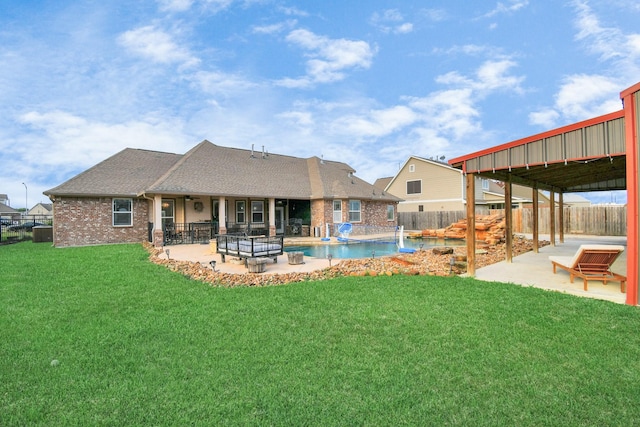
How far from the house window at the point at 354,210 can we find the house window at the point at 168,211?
1129 centimetres

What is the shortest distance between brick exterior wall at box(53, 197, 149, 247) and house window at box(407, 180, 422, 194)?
78.6 ft

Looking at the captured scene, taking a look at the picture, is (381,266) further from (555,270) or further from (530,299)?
(555,270)

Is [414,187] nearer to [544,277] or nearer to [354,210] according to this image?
[354,210]

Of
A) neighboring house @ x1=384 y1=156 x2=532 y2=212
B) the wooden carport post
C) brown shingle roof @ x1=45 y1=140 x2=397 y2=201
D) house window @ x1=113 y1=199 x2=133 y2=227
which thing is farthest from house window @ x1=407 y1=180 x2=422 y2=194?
the wooden carport post

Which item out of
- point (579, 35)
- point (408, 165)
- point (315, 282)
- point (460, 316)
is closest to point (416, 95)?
point (579, 35)

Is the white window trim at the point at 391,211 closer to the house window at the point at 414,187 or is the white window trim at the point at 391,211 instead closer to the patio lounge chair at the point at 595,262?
the house window at the point at 414,187

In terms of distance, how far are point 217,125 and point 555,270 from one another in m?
21.6

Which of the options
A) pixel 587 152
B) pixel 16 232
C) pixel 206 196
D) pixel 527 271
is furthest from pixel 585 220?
pixel 16 232

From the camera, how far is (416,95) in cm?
2041

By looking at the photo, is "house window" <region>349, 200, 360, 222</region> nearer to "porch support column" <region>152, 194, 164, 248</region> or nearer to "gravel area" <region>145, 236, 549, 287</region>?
"porch support column" <region>152, 194, 164, 248</region>

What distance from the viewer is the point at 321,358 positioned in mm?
3773

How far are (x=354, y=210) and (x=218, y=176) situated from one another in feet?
31.0

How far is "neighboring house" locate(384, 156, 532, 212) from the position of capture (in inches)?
1139

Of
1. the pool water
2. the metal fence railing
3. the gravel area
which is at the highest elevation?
the metal fence railing
